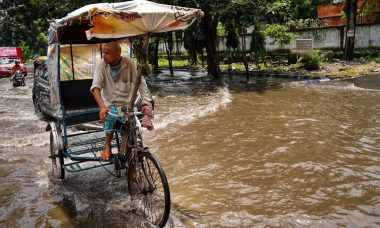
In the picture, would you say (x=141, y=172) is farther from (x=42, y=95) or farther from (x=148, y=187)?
(x=42, y=95)

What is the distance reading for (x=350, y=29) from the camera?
2234 centimetres

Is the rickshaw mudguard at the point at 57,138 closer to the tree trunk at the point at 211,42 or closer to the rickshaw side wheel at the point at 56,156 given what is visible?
the rickshaw side wheel at the point at 56,156

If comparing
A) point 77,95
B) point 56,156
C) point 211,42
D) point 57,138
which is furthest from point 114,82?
point 211,42

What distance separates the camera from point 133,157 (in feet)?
15.5

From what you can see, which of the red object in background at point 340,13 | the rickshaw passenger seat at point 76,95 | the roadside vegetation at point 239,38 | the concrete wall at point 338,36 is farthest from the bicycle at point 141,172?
the concrete wall at point 338,36

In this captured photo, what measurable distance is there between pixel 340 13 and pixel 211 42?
1623cm

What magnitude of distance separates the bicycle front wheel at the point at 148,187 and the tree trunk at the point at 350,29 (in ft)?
67.0

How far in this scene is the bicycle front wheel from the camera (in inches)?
173

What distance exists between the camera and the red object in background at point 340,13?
22.7 m

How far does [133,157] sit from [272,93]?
10.5 m

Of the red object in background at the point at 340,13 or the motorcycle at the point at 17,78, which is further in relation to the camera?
the red object in background at the point at 340,13

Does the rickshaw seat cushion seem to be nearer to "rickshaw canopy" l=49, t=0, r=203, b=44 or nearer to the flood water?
the flood water

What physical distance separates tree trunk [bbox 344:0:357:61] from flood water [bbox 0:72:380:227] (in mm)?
11413

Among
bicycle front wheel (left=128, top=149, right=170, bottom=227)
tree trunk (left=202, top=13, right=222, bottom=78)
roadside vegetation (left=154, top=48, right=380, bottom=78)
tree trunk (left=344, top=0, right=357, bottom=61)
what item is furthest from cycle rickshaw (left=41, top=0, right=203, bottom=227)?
tree trunk (left=344, top=0, right=357, bottom=61)
